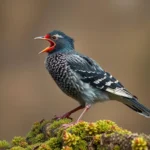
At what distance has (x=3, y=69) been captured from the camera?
30.8ft

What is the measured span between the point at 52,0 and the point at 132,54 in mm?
1433

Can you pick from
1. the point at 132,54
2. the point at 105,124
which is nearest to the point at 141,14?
the point at 132,54

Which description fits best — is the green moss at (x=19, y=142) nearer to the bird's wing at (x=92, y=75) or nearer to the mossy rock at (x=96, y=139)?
the mossy rock at (x=96, y=139)

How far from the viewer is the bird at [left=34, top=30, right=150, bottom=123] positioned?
5.10m

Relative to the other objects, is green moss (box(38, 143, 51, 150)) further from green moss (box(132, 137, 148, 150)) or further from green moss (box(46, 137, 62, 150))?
green moss (box(132, 137, 148, 150))

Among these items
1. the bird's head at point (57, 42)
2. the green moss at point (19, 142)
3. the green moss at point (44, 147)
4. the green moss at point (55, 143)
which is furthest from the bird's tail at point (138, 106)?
the green moss at point (44, 147)

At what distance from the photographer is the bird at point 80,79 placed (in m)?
5.10

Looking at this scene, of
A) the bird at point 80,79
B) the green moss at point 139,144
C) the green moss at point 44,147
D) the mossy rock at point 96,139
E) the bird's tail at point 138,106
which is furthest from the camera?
the bird's tail at point 138,106

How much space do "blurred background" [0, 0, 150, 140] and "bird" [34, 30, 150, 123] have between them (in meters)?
3.80

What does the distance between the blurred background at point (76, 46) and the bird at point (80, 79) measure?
380 centimetres

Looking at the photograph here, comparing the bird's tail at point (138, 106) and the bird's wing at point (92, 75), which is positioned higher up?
the bird's wing at point (92, 75)

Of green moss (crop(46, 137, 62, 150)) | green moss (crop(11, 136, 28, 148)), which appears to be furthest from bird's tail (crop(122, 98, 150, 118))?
green moss (crop(46, 137, 62, 150))

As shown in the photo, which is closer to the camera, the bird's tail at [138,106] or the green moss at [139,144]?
the green moss at [139,144]

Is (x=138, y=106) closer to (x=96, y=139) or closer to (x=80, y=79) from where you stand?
(x=80, y=79)
